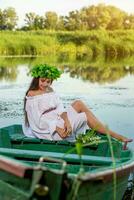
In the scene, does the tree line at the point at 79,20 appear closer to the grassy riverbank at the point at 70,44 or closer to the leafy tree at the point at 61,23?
the leafy tree at the point at 61,23

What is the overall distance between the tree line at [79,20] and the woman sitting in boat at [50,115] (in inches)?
2284

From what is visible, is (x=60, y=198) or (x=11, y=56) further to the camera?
(x=11, y=56)

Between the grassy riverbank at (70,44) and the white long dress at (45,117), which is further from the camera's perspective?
the grassy riverbank at (70,44)

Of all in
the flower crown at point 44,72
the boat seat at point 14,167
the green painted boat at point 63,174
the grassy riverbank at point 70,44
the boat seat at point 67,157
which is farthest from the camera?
the grassy riverbank at point 70,44

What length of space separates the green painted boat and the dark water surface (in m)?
2.65

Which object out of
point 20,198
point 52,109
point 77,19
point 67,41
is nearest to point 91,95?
point 52,109

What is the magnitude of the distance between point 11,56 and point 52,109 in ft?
90.6

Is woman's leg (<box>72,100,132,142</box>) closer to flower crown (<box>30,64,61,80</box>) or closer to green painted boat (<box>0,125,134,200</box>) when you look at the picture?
green painted boat (<box>0,125,134,200</box>)

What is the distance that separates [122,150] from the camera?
6.51 m

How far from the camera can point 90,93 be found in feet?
56.0

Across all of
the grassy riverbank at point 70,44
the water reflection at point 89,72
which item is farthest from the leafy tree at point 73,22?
the water reflection at point 89,72

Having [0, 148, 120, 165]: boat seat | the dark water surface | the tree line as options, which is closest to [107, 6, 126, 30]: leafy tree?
the tree line

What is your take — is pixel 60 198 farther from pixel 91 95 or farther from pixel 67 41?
pixel 67 41

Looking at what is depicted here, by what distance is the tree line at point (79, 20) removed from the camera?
66.6 m
